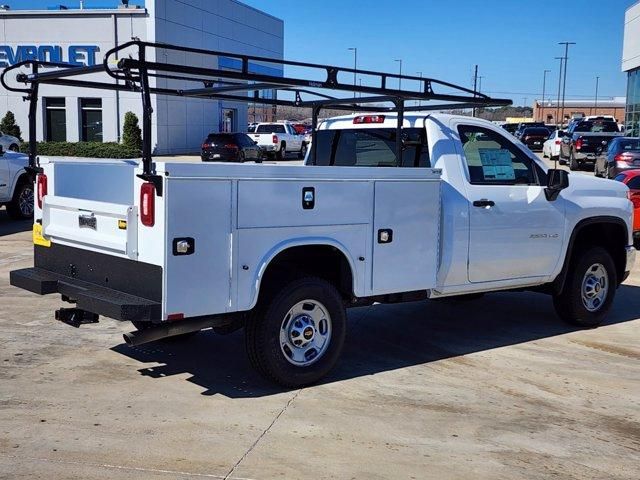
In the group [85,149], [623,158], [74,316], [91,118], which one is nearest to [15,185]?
[74,316]

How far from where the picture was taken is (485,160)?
23.7 ft

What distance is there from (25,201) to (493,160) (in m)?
11.5

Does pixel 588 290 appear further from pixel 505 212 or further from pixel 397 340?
pixel 397 340

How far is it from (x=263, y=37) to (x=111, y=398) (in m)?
47.6

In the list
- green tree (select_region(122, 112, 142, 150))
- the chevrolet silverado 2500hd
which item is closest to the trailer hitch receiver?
the chevrolet silverado 2500hd

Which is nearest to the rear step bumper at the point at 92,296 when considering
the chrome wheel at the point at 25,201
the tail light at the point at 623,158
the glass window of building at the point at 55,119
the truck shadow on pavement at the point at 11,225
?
the truck shadow on pavement at the point at 11,225

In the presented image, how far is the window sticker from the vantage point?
719 cm

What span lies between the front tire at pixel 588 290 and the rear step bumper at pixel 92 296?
4.69m

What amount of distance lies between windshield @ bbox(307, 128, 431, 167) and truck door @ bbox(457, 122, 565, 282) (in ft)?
1.39

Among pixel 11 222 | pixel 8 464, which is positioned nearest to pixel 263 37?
pixel 11 222

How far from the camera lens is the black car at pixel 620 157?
2353 centimetres

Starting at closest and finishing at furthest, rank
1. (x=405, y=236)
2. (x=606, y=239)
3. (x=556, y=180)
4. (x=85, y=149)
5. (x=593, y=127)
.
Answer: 1. (x=405, y=236)
2. (x=556, y=180)
3. (x=606, y=239)
4. (x=85, y=149)
5. (x=593, y=127)

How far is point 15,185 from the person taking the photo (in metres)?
15.3

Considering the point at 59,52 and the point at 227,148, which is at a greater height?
the point at 59,52
